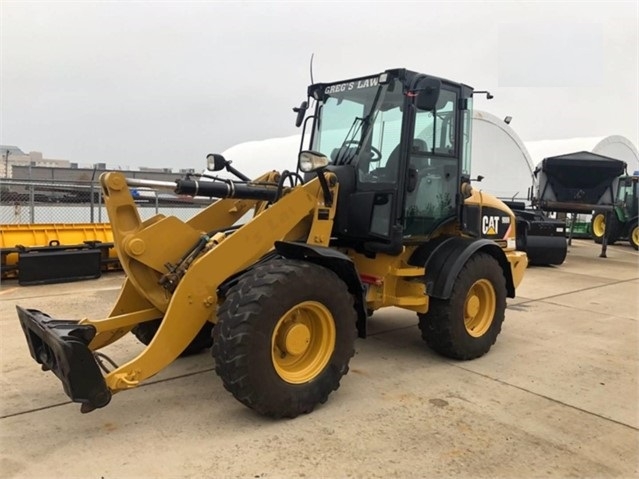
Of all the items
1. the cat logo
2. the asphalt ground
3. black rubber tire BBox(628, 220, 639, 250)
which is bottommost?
the asphalt ground

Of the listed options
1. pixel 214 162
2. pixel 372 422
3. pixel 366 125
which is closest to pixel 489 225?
pixel 366 125

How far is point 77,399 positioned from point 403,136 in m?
3.12

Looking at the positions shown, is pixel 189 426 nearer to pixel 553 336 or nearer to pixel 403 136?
pixel 403 136

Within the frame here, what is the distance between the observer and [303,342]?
3.61 metres

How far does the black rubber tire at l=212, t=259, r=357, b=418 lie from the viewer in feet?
10.5

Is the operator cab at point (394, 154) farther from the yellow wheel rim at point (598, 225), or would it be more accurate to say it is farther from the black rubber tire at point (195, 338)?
the yellow wheel rim at point (598, 225)

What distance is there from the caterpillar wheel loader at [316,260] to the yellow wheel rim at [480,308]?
Answer: 0.01 meters

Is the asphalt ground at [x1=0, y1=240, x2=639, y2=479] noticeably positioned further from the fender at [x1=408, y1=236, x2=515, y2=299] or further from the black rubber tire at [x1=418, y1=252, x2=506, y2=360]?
the fender at [x1=408, y1=236, x2=515, y2=299]

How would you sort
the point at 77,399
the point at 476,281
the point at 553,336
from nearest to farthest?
the point at 77,399
the point at 476,281
the point at 553,336

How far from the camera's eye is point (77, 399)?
294cm

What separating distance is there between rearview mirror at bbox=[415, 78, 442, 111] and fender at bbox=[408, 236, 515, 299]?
1.31 meters

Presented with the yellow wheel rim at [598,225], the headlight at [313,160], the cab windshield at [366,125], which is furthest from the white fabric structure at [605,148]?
the headlight at [313,160]

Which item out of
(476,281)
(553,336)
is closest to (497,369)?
(476,281)

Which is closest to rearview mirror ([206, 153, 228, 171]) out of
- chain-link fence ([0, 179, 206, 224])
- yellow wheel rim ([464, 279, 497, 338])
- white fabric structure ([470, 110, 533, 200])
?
yellow wheel rim ([464, 279, 497, 338])
